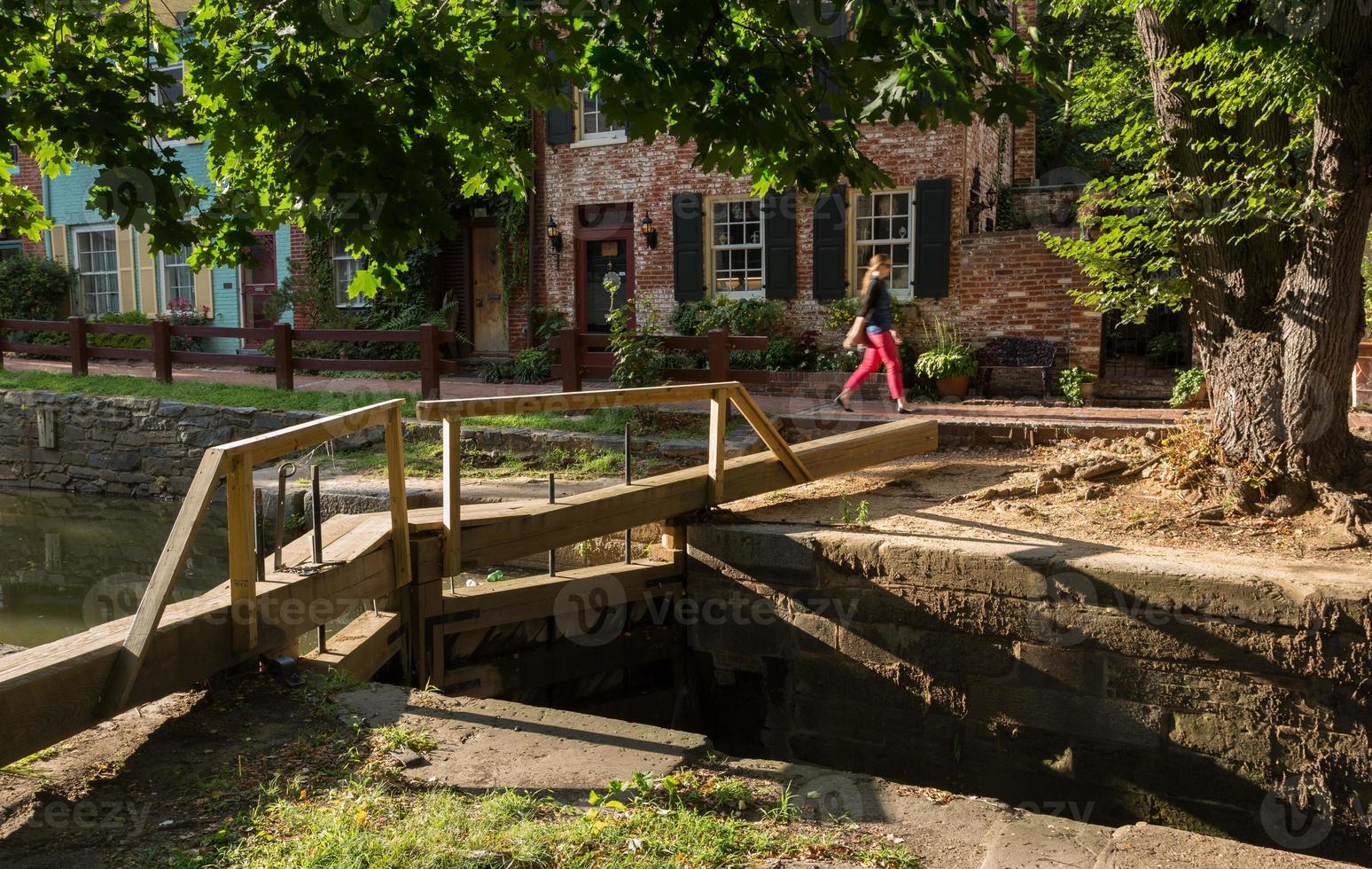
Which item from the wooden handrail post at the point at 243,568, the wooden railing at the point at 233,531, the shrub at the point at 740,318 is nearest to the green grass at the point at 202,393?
the shrub at the point at 740,318

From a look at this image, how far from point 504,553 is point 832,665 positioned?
6.98 feet

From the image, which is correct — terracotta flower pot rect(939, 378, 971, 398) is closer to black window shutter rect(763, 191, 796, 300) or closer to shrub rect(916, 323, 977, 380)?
shrub rect(916, 323, 977, 380)

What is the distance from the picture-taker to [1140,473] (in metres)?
7.95

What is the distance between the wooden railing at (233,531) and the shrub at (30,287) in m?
19.6

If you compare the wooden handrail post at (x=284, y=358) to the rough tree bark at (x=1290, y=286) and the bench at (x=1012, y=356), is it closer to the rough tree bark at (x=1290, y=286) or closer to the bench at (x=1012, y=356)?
the bench at (x=1012, y=356)

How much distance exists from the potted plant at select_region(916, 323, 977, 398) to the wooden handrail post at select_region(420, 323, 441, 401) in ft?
19.5

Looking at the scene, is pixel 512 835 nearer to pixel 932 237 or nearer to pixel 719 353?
pixel 719 353

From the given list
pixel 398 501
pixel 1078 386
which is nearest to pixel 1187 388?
pixel 1078 386

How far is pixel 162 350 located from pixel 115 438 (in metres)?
1.50

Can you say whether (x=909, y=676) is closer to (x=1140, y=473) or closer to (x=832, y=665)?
(x=832, y=665)

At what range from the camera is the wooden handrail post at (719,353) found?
1127 cm

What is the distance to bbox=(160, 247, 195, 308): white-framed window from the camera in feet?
69.3

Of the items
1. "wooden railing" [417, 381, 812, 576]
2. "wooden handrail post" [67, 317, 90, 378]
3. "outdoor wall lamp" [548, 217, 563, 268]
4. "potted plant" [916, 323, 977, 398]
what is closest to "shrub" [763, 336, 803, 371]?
"potted plant" [916, 323, 977, 398]

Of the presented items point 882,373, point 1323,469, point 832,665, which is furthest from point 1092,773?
point 882,373
